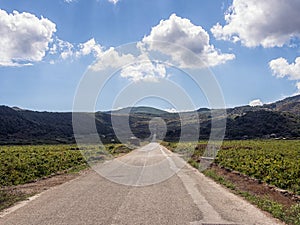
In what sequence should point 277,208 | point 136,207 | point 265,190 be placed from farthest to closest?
point 265,190
point 277,208
point 136,207

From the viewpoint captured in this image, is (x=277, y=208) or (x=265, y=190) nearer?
(x=277, y=208)

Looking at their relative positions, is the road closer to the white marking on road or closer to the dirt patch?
the white marking on road

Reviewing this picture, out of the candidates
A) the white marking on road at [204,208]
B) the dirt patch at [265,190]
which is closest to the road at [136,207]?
the white marking on road at [204,208]

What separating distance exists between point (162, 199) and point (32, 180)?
10.4m

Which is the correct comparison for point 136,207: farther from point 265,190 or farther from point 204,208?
point 265,190

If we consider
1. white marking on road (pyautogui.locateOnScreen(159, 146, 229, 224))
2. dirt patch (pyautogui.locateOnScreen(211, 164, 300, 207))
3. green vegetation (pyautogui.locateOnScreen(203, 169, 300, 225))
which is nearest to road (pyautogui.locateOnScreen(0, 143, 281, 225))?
white marking on road (pyautogui.locateOnScreen(159, 146, 229, 224))

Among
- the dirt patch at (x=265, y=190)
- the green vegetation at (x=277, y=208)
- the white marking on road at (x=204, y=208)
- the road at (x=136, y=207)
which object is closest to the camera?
the road at (x=136, y=207)

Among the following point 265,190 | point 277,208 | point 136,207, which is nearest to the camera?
point 136,207

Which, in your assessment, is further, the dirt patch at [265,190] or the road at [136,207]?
the dirt patch at [265,190]

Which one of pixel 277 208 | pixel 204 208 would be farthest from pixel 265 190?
pixel 204 208

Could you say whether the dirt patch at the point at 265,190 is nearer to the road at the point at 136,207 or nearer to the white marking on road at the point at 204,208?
the road at the point at 136,207

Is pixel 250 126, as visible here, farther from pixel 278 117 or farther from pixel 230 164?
pixel 230 164

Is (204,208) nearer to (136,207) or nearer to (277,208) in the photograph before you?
(136,207)

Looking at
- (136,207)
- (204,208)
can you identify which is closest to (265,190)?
(204,208)
